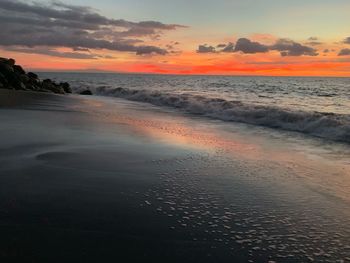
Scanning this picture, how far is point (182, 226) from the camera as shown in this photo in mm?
5121

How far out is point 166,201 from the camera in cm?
608

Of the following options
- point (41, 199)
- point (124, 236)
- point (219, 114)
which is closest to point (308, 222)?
point (124, 236)

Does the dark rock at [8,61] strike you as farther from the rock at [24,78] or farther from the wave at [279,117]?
the wave at [279,117]

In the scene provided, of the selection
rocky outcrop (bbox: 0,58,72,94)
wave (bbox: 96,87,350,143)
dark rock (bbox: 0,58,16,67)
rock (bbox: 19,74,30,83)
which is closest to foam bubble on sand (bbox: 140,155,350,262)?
wave (bbox: 96,87,350,143)

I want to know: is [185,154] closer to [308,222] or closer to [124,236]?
[308,222]

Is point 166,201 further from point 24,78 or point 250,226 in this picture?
point 24,78

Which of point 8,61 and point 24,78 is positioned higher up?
point 8,61

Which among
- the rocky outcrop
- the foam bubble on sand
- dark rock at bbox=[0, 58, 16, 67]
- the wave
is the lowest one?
the foam bubble on sand

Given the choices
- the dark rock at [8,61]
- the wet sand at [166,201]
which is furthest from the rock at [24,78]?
the wet sand at [166,201]

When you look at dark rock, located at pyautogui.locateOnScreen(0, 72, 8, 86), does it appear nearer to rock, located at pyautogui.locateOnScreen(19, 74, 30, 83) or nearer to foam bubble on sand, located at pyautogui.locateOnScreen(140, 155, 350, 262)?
rock, located at pyautogui.locateOnScreen(19, 74, 30, 83)

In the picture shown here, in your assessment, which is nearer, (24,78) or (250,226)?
(250,226)

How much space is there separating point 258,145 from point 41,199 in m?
7.82

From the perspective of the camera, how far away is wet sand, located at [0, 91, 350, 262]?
4453 mm

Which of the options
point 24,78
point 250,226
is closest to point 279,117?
point 250,226
